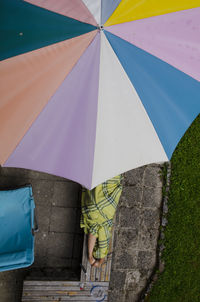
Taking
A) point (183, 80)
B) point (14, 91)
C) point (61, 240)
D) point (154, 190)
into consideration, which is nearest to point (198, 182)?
point (154, 190)

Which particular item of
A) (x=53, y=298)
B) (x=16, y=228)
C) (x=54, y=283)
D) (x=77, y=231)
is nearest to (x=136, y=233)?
(x=77, y=231)

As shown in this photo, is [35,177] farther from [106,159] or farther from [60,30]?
[60,30]

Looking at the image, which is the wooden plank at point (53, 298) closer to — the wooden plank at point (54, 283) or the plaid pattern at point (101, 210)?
the wooden plank at point (54, 283)

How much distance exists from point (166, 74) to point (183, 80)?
0.63 feet

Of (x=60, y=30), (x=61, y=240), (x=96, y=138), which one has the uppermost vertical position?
(x=60, y=30)

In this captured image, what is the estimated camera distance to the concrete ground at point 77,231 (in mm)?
4977

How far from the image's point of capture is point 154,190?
529 cm

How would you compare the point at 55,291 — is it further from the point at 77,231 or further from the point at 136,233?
the point at 136,233

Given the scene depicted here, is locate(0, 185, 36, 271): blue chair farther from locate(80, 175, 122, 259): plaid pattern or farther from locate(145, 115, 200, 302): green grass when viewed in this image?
locate(145, 115, 200, 302): green grass

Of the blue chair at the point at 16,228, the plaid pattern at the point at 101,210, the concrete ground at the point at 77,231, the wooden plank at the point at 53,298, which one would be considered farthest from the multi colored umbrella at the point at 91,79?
the wooden plank at the point at 53,298

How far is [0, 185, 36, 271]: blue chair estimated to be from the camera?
4086 mm

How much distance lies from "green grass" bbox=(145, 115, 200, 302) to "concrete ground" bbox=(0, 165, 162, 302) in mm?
257

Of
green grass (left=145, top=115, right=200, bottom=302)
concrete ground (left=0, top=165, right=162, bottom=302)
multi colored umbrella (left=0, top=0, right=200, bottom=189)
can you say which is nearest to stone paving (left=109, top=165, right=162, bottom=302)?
concrete ground (left=0, top=165, right=162, bottom=302)

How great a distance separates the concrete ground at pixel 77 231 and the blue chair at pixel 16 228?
2.22ft
